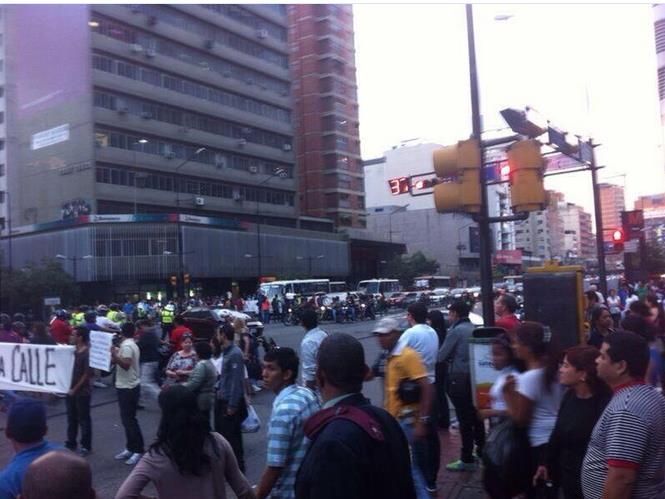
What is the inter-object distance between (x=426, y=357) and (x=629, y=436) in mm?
3586

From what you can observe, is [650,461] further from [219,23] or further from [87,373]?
[219,23]

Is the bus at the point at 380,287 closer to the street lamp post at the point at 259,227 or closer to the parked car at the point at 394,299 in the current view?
the parked car at the point at 394,299

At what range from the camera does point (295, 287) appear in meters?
45.0

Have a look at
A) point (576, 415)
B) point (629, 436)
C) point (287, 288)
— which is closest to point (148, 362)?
point (576, 415)

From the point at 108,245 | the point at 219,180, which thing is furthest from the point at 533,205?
the point at 219,180

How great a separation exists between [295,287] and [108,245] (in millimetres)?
19320

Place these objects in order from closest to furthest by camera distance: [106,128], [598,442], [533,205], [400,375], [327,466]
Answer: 1. [327,466]
2. [598,442]
3. [400,375]
4. [533,205]
5. [106,128]

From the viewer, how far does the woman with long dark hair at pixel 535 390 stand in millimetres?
4047

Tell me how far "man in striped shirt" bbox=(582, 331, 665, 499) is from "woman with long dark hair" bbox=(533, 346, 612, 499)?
0.44 m

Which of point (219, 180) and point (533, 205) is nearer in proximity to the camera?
point (533, 205)

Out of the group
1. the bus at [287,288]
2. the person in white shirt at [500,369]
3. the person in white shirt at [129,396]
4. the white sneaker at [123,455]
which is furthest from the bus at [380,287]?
the person in white shirt at [500,369]

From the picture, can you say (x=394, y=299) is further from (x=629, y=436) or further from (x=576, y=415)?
(x=629, y=436)

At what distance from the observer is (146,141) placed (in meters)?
58.2

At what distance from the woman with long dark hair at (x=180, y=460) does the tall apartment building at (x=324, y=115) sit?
77741mm
